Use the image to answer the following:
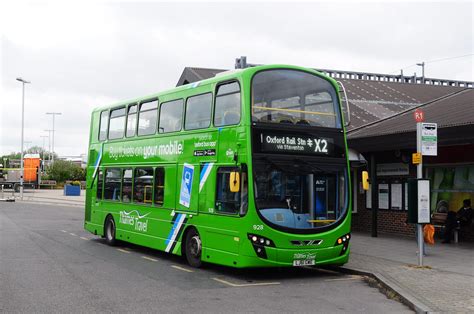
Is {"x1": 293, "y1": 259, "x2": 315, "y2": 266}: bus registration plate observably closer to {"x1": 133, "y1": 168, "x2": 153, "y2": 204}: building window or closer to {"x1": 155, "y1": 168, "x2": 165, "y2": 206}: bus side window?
{"x1": 155, "y1": 168, "x2": 165, "y2": 206}: bus side window

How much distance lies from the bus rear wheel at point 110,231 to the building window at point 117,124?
7.96 feet

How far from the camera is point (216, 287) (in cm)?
979

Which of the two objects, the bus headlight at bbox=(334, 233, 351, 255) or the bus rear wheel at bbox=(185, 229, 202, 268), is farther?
the bus rear wheel at bbox=(185, 229, 202, 268)

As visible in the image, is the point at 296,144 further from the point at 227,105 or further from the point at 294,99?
the point at 227,105

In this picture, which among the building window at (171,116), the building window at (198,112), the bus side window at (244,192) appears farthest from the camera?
the building window at (171,116)

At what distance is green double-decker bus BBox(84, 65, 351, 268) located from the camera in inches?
410

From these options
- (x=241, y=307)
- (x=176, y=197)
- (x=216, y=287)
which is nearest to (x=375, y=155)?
(x=176, y=197)

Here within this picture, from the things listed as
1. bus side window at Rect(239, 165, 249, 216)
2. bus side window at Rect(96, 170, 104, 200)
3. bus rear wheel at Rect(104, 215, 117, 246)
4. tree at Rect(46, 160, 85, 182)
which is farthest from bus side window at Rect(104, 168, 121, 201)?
tree at Rect(46, 160, 85, 182)

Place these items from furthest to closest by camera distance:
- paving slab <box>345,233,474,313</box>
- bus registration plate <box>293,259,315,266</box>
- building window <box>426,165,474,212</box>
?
building window <box>426,165,474,212</box>, bus registration plate <box>293,259,315,266</box>, paving slab <box>345,233,474,313</box>

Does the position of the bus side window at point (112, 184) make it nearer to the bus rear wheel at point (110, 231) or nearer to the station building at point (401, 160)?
the bus rear wheel at point (110, 231)

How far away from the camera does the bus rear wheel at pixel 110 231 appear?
16.4 m

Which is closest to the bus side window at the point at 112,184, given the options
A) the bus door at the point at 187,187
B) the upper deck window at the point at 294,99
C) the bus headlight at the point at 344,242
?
the bus door at the point at 187,187

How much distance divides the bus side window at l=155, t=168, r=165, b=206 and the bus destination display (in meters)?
3.81

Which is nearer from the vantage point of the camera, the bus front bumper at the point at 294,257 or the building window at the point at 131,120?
the bus front bumper at the point at 294,257
